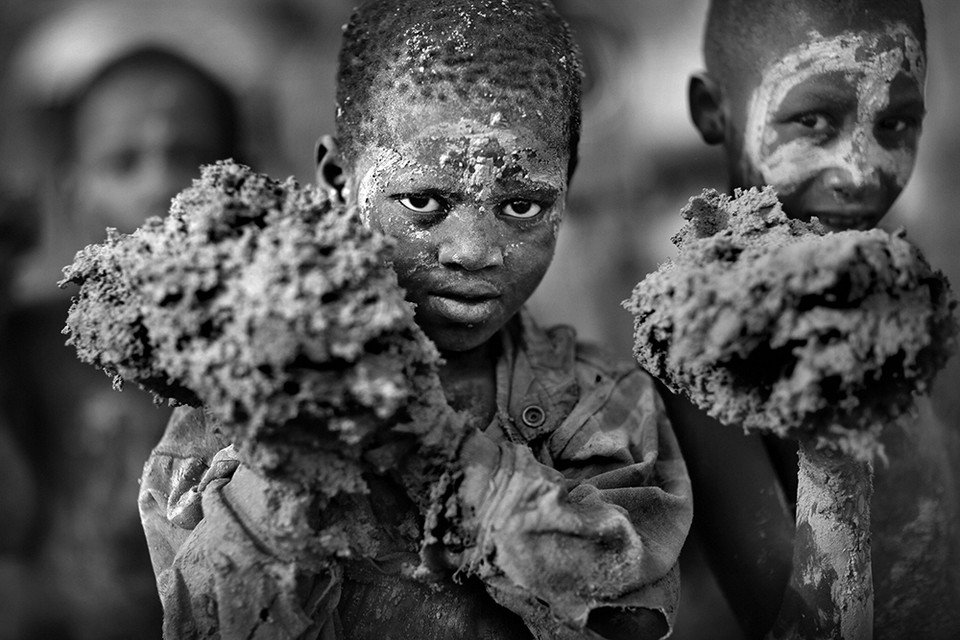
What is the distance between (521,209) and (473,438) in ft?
0.99

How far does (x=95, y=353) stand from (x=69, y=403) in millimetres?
1055

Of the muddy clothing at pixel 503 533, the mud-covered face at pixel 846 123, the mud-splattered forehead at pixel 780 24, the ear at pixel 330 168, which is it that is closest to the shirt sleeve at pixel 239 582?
the muddy clothing at pixel 503 533

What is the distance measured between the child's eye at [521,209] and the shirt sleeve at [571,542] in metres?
0.28

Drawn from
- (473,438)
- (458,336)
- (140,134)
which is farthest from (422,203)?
(140,134)

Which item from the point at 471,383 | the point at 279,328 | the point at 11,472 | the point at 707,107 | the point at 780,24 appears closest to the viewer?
the point at 279,328

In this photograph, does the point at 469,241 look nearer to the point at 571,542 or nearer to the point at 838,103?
the point at 571,542

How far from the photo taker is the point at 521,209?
Result: 3.75ft

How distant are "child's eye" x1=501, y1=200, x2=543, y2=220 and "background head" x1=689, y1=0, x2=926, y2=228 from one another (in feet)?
1.36

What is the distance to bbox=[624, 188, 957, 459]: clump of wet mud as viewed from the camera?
0.83 meters

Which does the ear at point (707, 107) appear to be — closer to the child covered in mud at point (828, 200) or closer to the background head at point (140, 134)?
the child covered in mud at point (828, 200)

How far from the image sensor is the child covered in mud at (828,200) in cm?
131

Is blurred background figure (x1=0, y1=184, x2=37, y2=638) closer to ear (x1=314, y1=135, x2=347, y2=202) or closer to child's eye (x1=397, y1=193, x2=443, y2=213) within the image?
ear (x1=314, y1=135, x2=347, y2=202)

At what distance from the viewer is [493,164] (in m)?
1.09

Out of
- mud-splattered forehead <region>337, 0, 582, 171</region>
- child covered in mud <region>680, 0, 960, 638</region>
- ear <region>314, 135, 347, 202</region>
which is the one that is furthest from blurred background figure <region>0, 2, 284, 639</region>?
child covered in mud <region>680, 0, 960, 638</region>
